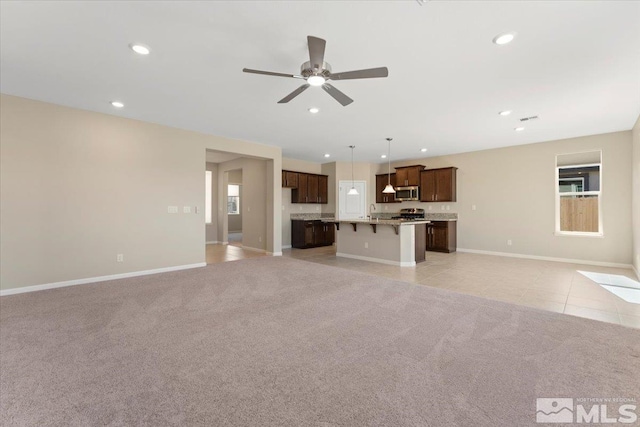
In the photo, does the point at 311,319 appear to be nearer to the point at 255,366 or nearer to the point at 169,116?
the point at 255,366

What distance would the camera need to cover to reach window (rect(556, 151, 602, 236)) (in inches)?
230

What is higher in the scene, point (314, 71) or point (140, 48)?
point (140, 48)

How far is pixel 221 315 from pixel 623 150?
791 centimetres

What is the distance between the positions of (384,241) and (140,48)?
17.1 feet

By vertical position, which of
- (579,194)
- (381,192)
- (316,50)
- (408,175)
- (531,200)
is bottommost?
(531,200)

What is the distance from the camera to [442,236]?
24.6 feet

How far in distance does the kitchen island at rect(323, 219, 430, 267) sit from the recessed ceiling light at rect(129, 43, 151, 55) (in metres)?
4.68

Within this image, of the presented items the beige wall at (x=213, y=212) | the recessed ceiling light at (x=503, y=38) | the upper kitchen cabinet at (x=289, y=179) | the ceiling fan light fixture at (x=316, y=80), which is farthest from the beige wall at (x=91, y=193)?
the recessed ceiling light at (x=503, y=38)

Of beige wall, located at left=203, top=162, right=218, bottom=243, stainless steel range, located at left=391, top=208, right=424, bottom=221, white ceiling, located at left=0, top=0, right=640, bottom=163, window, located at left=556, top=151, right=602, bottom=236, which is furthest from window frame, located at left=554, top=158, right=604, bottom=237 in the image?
beige wall, located at left=203, top=162, right=218, bottom=243

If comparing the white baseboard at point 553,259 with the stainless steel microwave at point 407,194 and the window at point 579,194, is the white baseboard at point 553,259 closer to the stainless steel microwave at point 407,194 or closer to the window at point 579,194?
the window at point 579,194

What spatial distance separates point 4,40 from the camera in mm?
2590


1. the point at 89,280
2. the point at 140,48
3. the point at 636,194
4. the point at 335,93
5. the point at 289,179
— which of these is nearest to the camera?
the point at 140,48

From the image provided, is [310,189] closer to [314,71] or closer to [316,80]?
Result: [316,80]

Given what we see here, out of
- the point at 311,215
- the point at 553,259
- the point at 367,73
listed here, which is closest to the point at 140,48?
the point at 367,73
